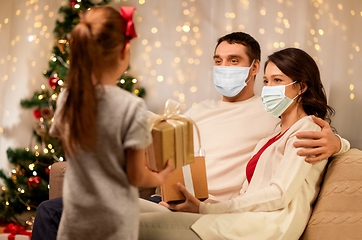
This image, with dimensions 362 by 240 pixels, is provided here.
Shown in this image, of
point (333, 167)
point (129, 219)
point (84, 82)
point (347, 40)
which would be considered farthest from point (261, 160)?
point (347, 40)

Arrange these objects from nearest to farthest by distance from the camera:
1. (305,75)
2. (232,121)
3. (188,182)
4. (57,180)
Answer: (188,182)
(305,75)
(57,180)
(232,121)

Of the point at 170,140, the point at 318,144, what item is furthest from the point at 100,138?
the point at 318,144

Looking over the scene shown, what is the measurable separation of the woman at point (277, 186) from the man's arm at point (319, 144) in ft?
0.10

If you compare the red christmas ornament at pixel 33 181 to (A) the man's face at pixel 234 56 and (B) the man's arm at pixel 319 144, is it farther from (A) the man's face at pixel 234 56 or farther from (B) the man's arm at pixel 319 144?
(B) the man's arm at pixel 319 144

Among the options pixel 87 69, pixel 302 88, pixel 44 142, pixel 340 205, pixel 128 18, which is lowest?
pixel 44 142

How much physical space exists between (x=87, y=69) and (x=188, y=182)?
71cm

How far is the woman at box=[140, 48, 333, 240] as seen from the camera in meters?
1.19

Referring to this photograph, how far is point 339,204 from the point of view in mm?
1311

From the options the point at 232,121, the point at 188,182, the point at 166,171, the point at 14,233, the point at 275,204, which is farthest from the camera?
the point at 14,233

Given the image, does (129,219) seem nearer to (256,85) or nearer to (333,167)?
(333,167)

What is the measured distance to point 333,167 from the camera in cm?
146

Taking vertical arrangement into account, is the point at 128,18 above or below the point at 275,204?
above

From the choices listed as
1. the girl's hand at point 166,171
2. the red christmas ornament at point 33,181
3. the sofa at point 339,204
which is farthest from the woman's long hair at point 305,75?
the red christmas ornament at point 33,181

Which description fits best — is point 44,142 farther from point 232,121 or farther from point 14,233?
point 232,121
